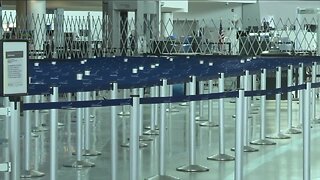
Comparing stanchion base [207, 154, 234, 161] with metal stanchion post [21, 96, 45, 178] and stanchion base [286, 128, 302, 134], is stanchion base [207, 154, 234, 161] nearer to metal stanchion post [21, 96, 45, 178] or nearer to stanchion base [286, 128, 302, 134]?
metal stanchion post [21, 96, 45, 178]

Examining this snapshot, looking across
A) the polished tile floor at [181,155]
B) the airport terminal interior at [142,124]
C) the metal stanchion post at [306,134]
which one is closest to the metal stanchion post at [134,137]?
the airport terminal interior at [142,124]

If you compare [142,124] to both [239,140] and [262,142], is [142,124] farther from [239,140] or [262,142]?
[239,140]

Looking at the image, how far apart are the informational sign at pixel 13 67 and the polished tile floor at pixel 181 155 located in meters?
1.37

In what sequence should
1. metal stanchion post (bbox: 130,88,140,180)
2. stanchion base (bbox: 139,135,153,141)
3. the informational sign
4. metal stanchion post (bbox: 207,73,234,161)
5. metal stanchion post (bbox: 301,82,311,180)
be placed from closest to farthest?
1. the informational sign
2. metal stanchion post (bbox: 130,88,140,180)
3. metal stanchion post (bbox: 301,82,311,180)
4. metal stanchion post (bbox: 207,73,234,161)
5. stanchion base (bbox: 139,135,153,141)

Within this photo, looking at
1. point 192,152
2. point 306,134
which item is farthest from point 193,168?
point 306,134

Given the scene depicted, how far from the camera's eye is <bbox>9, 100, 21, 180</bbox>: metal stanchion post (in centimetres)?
629

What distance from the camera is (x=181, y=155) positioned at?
11.4 m

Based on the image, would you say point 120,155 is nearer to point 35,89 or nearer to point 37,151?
point 37,151

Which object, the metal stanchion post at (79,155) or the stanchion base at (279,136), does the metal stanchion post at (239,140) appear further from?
the stanchion base at (279,136)

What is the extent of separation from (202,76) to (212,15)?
37.9 m

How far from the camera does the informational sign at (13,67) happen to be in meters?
6.03

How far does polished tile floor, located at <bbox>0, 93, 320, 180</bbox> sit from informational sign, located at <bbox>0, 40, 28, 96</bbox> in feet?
4.50

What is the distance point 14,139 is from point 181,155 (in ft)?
17.2

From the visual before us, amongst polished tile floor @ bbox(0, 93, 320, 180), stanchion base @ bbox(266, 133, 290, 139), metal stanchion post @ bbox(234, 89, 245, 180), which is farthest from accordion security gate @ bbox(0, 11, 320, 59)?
metal stanchion post @ bbox(234, 89, 245, 180)
